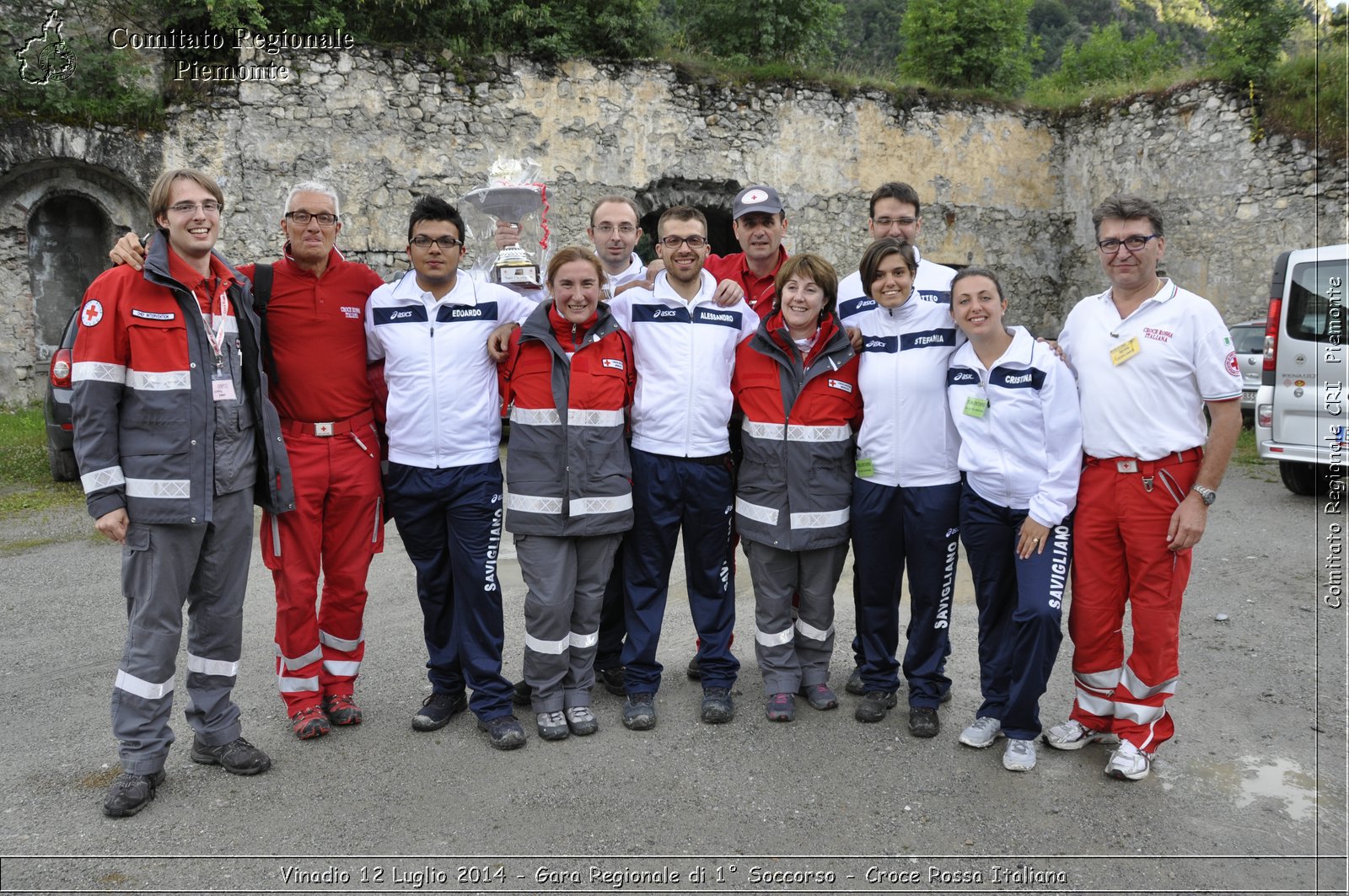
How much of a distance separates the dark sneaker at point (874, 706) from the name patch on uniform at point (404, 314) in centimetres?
244

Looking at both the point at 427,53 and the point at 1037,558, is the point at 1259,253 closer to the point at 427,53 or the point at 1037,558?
the point at 427,53

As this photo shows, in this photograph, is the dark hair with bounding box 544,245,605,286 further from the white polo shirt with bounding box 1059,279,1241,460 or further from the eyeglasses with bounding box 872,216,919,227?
the white polo shirt with bounding box 1059,279,1241,460

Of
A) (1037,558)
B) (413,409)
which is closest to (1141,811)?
(1037,558)

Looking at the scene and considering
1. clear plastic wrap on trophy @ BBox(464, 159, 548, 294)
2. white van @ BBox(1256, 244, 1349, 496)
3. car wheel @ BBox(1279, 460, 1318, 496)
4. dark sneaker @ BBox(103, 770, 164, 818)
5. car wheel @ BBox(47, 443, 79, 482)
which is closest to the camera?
dark sneaker @ BBox(103, 770, 164, 818)

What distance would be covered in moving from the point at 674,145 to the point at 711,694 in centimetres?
1155

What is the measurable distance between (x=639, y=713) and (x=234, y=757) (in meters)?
1.55

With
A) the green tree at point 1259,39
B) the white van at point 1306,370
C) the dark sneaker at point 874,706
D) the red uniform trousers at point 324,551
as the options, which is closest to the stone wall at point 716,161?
the green tree at point 1259,39

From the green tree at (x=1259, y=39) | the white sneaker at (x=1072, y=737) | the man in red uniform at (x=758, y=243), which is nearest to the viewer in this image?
the white sneaker at (x=1072, y=737)

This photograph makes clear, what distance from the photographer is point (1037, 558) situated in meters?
3.57

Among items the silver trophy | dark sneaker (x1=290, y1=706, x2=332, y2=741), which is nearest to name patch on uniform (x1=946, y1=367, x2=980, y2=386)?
dark sneaker (x1=290, y1=706, x2=332, y2=741)

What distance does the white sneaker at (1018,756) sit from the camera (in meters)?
3.52

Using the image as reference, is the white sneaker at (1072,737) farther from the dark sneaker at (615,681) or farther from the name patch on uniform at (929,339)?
the dark sneaker at (615,681)

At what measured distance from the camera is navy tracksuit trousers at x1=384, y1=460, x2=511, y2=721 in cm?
386

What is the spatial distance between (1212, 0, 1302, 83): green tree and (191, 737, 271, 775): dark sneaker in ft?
54.4
